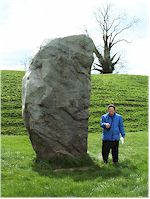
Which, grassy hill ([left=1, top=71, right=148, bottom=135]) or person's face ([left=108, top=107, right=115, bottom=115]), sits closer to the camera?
person's face ([left=108, top=107, right=115, bottom=115])

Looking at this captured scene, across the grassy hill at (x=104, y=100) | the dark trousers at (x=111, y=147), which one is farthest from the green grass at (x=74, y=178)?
the grassy hill at (x=104, y=100)

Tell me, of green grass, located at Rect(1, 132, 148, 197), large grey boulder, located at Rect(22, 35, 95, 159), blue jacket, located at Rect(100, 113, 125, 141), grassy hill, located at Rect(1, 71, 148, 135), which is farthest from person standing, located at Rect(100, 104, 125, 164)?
grassy hill, located at Rect(1, 71, 148, 135)

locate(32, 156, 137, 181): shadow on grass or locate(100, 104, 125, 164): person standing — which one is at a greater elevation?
locate(100, 104, 125, 164): person standing

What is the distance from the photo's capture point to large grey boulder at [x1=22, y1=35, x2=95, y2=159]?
37.7 ft

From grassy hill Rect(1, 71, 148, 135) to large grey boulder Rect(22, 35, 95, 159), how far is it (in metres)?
8.03

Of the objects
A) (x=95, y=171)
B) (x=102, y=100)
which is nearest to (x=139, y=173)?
(x=95, y=171)

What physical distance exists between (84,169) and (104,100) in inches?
588

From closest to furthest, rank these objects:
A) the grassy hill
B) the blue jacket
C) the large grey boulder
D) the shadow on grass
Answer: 1. the shadow on grass
2. the large grey boulder
3. the blue jacket
4. the grassy hill

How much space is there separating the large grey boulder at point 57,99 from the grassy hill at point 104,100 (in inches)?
316

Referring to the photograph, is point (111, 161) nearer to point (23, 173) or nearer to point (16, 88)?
point (23, 173)

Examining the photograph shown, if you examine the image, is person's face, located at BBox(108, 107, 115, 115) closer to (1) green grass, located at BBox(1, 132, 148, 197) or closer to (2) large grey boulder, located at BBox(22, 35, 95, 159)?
(2) large grey boulder, located at BBox(22, 35, 95, 159)

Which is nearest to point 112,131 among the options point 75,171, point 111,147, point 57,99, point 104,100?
point 111,147

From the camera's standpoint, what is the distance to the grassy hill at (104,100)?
70.3ft

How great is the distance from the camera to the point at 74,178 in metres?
10.4
